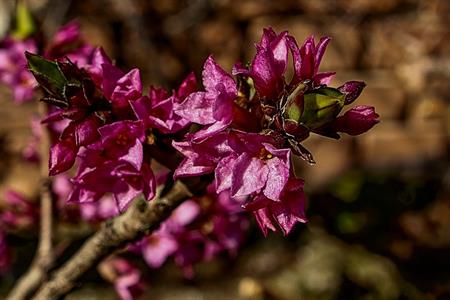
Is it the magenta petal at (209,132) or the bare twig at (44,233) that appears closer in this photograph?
the magenta petal at (209,132)

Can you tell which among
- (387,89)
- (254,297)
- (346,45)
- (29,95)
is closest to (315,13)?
(346,45)

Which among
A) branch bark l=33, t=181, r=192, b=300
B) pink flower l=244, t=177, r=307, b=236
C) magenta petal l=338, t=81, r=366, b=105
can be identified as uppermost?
magenta petal l=338, t=81, r=366, b=105

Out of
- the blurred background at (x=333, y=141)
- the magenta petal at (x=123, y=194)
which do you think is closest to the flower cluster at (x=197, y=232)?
the magenta petal at (x=123, y=194)

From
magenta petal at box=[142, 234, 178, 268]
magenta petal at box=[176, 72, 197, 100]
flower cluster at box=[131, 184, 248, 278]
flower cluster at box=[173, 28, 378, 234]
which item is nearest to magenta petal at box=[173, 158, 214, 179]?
flower cluster at box=[173, 28, 378, 234]

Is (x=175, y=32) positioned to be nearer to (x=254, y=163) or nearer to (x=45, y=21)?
(x=45, y=21)

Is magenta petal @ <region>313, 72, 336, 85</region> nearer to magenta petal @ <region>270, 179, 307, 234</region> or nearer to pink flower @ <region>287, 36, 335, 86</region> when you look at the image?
pink flower @ <region>287, 36, 335, 86</region>

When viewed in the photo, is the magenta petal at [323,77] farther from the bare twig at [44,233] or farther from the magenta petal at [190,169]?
the bare twig at [44,233]
